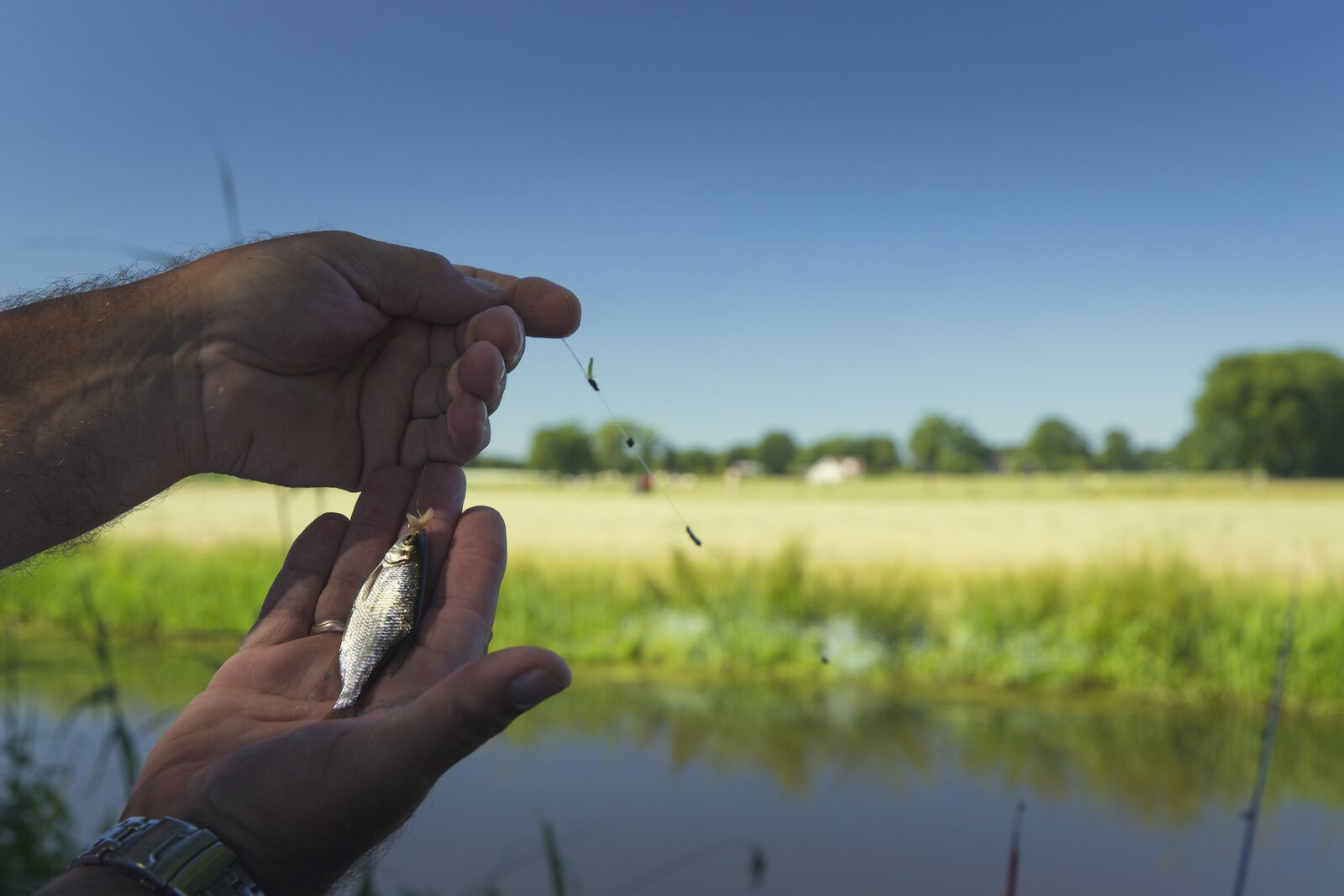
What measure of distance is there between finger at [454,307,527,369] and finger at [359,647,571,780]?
0.97 m

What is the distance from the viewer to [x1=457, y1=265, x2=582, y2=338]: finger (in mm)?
2141

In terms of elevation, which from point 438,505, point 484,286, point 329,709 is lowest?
point 329,709

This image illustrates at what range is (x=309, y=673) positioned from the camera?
6.10 feet

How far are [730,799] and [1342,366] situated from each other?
76.0 meters

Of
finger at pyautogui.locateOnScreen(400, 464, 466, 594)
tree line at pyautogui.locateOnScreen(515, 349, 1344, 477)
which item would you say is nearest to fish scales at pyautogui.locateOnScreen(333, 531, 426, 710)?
finger at pyautogui.locateOnScreen(400, 464, 466, 594)

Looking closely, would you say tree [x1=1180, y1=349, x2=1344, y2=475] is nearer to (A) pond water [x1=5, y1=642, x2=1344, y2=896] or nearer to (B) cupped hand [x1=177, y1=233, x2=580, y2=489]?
(A) pond water [x1=5, y1=642, x2=1344, y2=896]

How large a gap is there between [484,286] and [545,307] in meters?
0.18

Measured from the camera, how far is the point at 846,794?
24.3ft

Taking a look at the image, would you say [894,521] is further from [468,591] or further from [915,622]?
[468,591]

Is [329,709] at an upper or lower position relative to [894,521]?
upper

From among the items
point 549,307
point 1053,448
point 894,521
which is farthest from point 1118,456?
point 549,307

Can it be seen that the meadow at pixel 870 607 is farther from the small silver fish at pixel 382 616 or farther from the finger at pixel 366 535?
the small silver fish at pixel 382 616

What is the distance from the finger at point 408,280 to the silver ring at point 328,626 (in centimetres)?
77

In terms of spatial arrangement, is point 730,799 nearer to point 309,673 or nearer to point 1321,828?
point 1321,828
